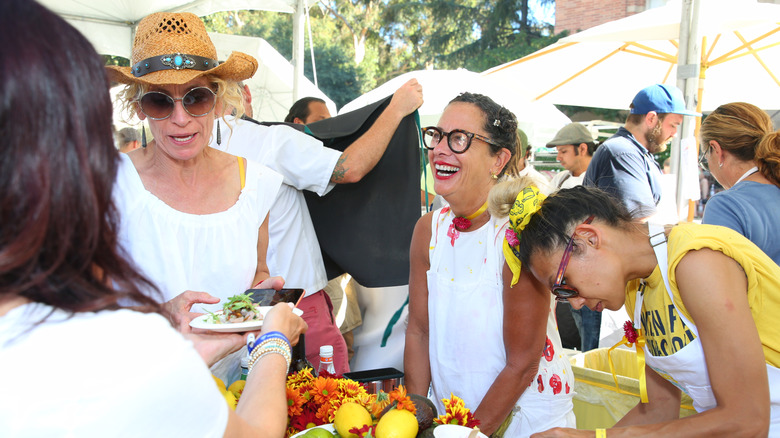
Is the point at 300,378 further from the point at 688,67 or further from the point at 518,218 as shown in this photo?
the point at 688,67

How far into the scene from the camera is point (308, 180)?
8.55ft

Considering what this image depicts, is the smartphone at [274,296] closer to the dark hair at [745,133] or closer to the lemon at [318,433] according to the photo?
the lemon at [318,433]

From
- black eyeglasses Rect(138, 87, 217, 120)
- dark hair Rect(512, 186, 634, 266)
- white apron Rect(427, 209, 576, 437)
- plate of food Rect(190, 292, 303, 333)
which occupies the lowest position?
white apron Rect(427, 209, 576, 437)

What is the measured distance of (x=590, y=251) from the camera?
1.79 metres

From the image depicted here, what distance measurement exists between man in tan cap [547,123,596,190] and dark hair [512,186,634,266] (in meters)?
4.32

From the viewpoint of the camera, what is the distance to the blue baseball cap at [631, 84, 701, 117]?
4.43 metres

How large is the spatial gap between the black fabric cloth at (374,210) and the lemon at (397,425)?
1392mm

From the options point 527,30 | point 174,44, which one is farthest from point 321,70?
point 174,44

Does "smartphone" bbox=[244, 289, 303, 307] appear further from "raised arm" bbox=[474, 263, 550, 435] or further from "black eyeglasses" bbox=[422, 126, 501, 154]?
"black eyeglasses" bbox=[422, 126, 501, 154]

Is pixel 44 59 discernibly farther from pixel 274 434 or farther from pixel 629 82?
pixel 629 82

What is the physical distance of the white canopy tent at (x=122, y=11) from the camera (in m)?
5.10

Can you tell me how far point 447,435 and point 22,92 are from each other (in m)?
1.19

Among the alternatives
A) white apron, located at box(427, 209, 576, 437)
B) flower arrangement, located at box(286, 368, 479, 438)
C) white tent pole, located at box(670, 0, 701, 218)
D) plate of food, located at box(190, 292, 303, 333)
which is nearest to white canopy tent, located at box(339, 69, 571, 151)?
white tent pole, located at box(670, 0, 701, 218)

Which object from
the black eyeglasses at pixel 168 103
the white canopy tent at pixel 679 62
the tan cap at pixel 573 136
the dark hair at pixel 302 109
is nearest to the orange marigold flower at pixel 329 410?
the black eyeglasses at pixel 168 103
